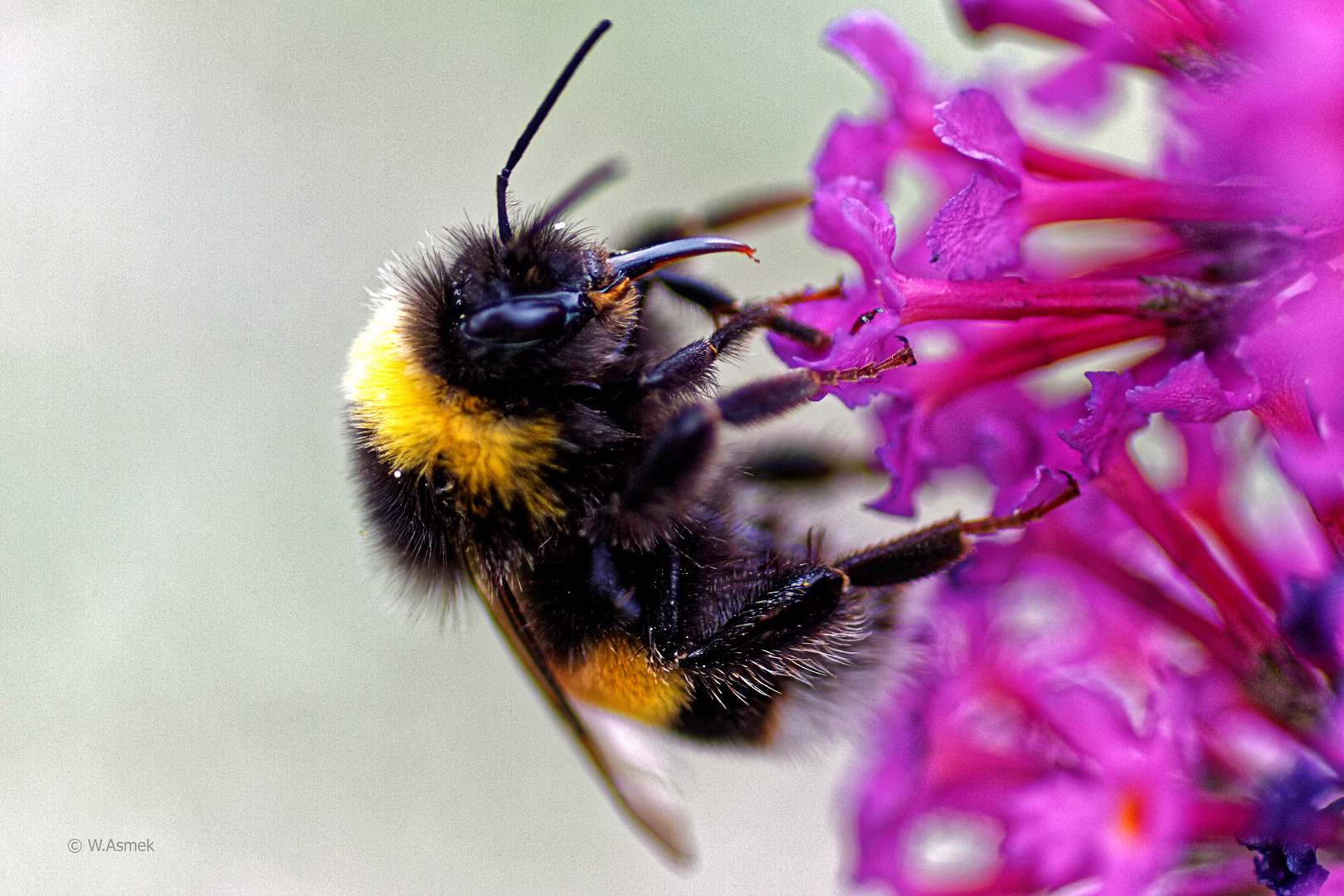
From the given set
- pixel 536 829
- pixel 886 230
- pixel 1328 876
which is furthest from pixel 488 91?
pixel 1328 876

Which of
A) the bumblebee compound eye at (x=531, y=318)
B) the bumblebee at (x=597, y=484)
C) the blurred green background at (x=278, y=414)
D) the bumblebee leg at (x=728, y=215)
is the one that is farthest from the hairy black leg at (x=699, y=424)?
the blurred green background at (x=278, y=414)

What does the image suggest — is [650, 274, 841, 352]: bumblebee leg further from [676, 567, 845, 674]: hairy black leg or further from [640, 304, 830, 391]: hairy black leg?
[676, 567, 845, 674]: hairy black leg

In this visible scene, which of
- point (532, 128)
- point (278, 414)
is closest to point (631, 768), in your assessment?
point (532, 128)

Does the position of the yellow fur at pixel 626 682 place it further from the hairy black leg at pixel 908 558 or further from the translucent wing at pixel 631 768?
the hairy black leg at pixel 908 558

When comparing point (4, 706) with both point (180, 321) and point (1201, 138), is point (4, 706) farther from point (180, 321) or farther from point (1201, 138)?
point (1201, 138)

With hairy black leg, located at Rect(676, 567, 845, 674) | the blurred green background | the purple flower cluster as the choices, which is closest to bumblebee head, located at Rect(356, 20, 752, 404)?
the purple flower cluster

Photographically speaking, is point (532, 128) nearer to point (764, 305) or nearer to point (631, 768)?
point (764, 305)
